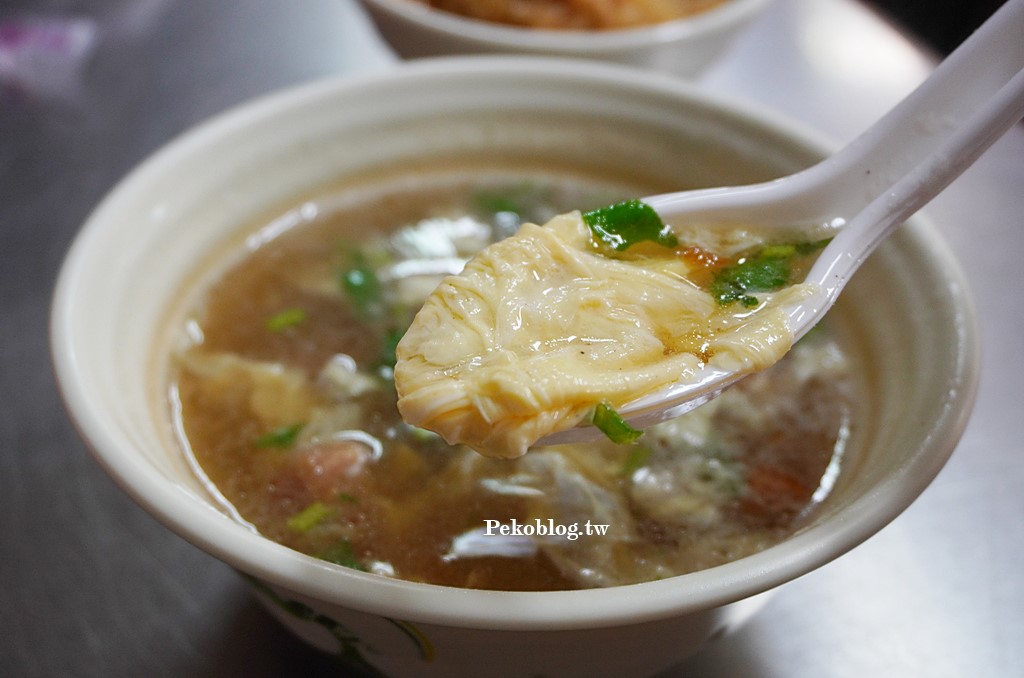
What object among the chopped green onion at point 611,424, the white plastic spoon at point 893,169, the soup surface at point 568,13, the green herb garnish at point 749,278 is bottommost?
the soup surface at point 568,13

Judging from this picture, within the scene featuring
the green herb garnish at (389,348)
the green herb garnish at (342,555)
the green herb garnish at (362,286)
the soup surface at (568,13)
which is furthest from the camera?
the soup surface at (568,13)

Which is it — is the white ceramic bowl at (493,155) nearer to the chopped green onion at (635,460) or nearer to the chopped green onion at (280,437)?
the chopped green onion at (280,437)

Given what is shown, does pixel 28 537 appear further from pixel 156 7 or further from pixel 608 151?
pixel 156 7

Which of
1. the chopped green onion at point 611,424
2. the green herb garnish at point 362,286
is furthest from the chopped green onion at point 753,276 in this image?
the green herb garnish at point 362,286

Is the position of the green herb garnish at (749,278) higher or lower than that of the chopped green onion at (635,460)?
higher

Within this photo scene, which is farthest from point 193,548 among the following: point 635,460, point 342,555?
point 635,460

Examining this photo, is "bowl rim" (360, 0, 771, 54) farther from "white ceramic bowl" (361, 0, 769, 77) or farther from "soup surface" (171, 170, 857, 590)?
"soup surface" (171, 170, 857, 590)

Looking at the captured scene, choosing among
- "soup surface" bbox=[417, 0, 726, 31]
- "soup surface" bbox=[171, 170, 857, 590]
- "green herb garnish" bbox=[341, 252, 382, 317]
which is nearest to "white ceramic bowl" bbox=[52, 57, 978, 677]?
"soup surface" bbox=[171, 170, 857, 590]

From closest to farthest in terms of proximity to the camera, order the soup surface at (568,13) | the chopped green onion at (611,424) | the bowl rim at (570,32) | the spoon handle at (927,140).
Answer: the chopped green onion at (611,424)
the spoon handle at (927,140)
the bowl rim at (570,32)
the soup surface at (568,13)

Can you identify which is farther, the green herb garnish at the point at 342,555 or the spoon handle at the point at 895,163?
the green herb garnish at the point at 342,555
